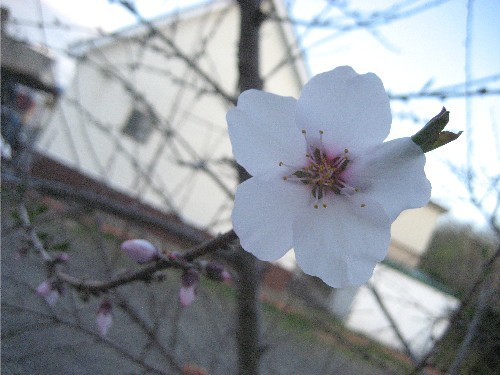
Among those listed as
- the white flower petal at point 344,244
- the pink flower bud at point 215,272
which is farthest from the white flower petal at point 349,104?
the pink flower bud at point 215,272

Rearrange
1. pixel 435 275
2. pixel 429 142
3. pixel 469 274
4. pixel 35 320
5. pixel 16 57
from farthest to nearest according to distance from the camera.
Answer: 1. pixel 435 275
2. pixel 469 274
3. pixel 16 57
4. pixel 35 320
5. pixel 429 142

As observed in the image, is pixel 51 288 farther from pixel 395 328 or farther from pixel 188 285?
pixel 395 328

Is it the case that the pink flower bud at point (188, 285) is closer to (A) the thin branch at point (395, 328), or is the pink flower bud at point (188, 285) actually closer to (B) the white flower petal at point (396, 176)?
(B) the white flower petal at point (396, 176)

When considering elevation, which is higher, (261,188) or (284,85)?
(284,85)

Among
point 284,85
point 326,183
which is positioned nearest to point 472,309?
point 326,183

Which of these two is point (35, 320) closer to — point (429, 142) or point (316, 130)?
point (316, 130)

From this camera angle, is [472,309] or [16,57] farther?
[16,57]

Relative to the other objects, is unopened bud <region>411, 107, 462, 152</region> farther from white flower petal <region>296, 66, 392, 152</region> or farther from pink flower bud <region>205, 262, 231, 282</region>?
pink flower bud <region>205, 262, 231, 282</region>
